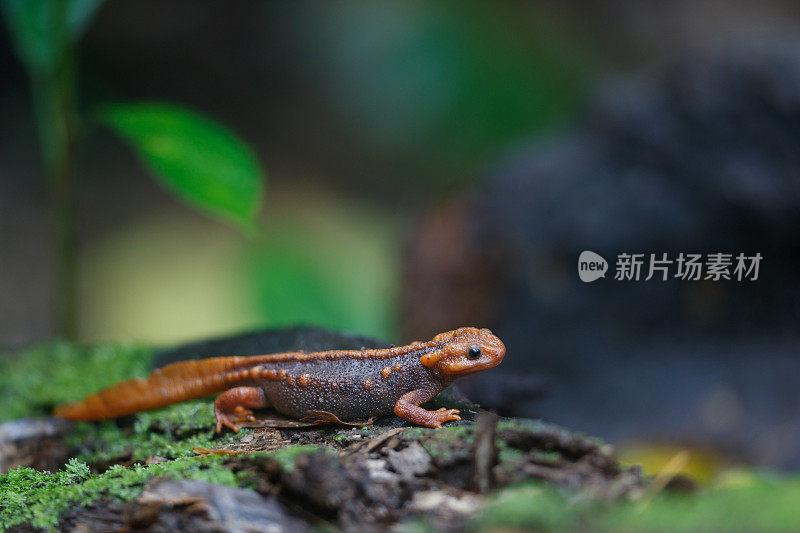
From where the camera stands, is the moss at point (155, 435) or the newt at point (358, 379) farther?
the moss at point (155, 435)

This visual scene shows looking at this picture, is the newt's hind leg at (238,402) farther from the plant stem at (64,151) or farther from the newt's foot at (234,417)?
→ the plant stem at (64,151)

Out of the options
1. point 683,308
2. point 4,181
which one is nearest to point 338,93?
point 4,181

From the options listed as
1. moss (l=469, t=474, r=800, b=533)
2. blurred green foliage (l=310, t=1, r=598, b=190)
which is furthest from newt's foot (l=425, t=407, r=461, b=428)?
blurred green foliage (l=310, t=1, r=598, b=190)

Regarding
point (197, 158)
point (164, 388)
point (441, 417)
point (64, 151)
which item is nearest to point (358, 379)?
A: point (441, 417)

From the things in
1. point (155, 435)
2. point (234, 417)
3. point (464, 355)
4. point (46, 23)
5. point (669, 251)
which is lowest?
point (155, 435)

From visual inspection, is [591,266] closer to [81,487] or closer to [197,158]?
[197,158]

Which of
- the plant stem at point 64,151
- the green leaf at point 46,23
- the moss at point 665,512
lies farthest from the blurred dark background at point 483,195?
the green leaf at point 46,23

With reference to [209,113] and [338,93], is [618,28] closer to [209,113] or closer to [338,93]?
[338,93]

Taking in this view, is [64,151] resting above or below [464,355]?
above
